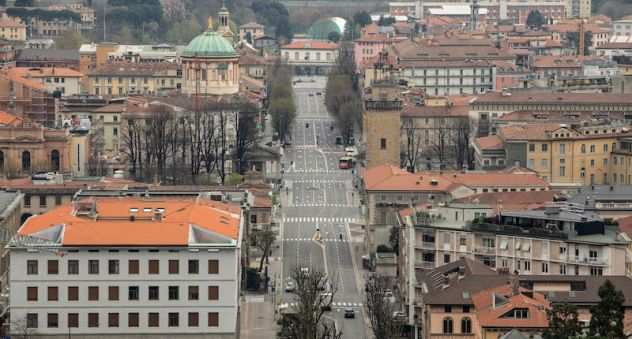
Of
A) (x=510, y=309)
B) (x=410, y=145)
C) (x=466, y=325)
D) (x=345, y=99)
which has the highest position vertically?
(x=345, y=99)

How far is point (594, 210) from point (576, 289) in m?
18.7

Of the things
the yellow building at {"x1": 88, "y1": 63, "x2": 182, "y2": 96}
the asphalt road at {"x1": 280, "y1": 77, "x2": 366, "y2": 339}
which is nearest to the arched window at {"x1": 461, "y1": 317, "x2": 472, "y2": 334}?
the asphalt road at {"x1": 280, "y1": 77, "x2": 366, "y2": 339}

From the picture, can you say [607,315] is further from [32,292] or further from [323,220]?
[323,220]

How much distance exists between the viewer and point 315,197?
13262cm

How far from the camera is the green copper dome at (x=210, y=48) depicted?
16962cm

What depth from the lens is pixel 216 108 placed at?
153 m

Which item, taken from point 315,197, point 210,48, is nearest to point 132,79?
point 210,48

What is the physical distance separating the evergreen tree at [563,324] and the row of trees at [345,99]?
8766cm

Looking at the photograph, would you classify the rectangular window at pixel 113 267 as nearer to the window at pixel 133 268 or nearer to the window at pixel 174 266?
the window at pixel 133 268

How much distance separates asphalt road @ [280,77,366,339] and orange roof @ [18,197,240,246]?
8.40m

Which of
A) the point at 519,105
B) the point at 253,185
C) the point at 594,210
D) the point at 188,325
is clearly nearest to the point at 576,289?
the point at 188,325

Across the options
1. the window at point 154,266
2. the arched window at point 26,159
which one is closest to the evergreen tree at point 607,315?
the window at point 154,266

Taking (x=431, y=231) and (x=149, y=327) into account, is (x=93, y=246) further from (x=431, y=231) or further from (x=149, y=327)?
(x=431, y=231)

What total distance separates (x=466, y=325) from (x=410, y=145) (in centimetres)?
6740
